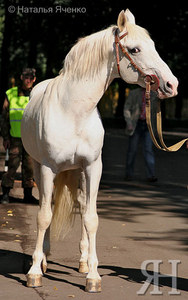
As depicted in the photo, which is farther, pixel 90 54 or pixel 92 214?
pixel 92 214

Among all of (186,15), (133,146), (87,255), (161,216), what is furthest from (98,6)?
(87,255)

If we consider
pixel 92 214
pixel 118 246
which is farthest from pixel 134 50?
pixel 118 246

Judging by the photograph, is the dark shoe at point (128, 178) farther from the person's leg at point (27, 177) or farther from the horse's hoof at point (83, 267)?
the horse's hoof at point (83, 267)

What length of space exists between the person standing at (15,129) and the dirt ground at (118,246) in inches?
13.7

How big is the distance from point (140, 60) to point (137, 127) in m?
8.46

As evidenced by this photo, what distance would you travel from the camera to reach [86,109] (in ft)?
21.2

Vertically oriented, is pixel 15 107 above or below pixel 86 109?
below

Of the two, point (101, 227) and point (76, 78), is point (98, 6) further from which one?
point (76, 78)

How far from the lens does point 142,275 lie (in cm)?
684

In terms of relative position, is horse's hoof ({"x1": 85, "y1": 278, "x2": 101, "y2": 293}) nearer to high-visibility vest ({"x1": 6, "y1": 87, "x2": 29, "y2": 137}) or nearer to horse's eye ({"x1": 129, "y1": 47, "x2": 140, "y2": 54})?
horse's eye ({"x1": 129, "y1": 47, "x2": 140, "y2": 54})

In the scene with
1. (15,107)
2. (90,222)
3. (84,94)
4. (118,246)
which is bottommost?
(118,246)

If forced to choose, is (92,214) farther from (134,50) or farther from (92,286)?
(134,50)

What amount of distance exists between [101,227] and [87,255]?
7.61 feet

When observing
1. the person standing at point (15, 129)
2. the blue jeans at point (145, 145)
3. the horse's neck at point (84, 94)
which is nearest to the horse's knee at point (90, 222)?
the horse's neck at point (84, 94)
